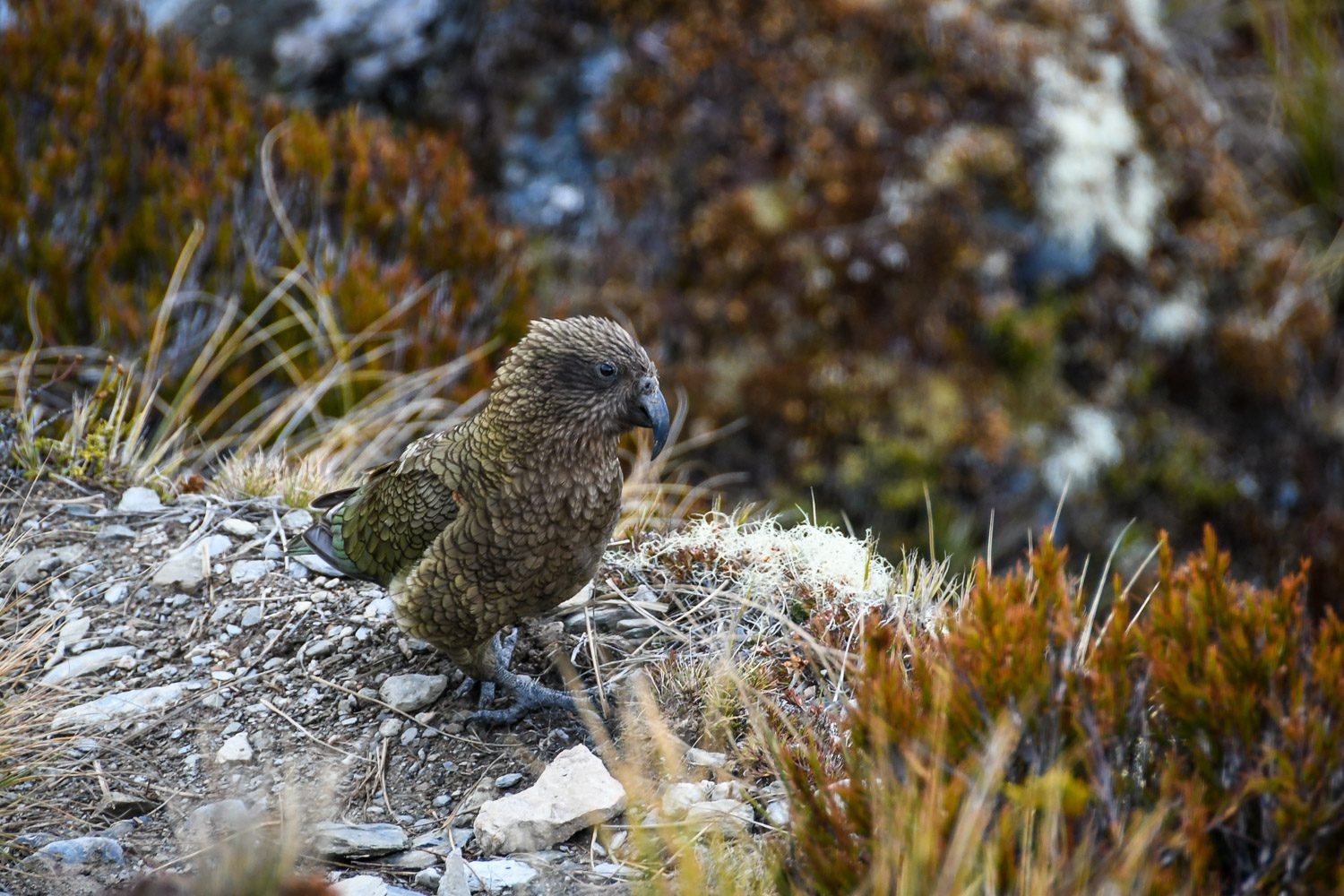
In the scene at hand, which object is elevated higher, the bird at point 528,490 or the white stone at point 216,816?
the bird at point 528,490

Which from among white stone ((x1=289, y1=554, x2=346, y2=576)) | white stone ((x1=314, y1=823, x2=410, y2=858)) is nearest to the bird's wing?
white stone ((x1=289, y1=554, x2=346, y2=576))

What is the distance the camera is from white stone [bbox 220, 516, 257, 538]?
4117 mm

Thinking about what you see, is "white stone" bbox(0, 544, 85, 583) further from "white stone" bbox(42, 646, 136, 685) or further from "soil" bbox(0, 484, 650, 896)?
"white stone" bbox(42, 646, 136, 685)

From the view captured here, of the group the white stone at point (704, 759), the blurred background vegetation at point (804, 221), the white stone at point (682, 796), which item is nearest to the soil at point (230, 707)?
the white stone at point (682, 796)

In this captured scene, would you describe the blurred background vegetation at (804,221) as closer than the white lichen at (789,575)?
No

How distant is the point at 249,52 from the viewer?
729 centimetres

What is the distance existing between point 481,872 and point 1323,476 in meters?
5.97

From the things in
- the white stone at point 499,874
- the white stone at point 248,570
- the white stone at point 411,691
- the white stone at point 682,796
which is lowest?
the white stone at point 499,874

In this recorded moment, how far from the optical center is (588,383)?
3.12 meters

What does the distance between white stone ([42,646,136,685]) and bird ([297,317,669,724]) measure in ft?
3.40

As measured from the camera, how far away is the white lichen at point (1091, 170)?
6.54 meters

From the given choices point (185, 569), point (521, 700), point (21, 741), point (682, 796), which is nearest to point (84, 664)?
point (185, 569)

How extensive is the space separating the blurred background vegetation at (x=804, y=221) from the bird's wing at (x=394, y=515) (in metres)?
1.98

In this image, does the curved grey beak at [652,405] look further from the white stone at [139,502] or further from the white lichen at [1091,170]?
the white lichen at [1091,170]
